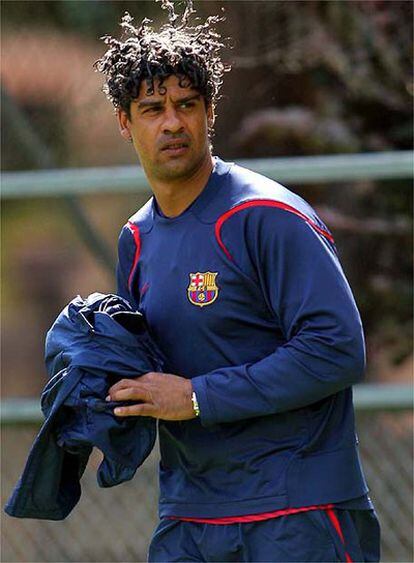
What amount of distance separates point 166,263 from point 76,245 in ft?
8.55

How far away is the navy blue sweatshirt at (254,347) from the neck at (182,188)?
Answer: 0.9 inches

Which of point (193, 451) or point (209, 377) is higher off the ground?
point (209, 377)

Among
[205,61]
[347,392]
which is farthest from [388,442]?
[205,61]

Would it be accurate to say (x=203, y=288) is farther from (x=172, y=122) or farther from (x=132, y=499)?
(x=132, y=499)

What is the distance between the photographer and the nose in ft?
10.5

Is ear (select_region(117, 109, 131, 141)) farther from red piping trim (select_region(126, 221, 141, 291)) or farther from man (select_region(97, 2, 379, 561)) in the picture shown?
red piping trim (select_region(126, 221, 141, 291))

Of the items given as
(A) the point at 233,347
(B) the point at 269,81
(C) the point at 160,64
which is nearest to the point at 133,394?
(A) the point at 233,347

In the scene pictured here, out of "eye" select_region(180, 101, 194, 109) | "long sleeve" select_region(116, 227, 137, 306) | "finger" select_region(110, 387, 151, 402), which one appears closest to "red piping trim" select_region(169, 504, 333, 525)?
"finger" select_region(110, 387, 151, 402)

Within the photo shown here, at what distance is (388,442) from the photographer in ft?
18.3

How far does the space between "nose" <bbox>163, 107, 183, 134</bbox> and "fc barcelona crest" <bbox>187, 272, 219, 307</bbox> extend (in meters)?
0.37

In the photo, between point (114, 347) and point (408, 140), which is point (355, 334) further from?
point (408, 140)

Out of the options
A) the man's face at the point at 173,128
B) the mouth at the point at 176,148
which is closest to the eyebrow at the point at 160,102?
the man's face at the point at 173,128

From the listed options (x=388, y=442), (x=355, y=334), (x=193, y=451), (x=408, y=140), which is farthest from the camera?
(x=408, y=140)

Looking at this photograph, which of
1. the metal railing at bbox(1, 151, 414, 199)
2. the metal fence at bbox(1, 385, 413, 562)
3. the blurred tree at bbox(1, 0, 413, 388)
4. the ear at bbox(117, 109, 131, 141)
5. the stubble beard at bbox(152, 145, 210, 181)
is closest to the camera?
the stubble beard at bbox(152, 145, 210, 181)
